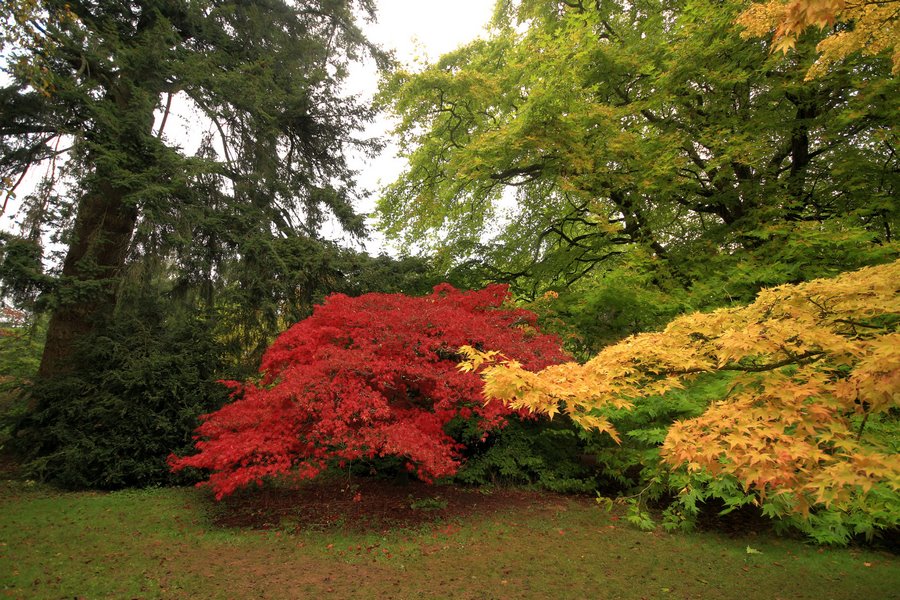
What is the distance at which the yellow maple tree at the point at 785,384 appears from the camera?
232 cm

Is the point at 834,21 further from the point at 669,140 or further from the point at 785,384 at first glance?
the point at 669,140

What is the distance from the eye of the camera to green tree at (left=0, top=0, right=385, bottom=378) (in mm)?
7383

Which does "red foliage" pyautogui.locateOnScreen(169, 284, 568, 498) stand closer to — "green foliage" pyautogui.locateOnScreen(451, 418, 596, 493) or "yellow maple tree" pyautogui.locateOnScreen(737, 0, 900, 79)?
"green foliage" pyautogui.locateOnScreen(451, 418, 596, 493)

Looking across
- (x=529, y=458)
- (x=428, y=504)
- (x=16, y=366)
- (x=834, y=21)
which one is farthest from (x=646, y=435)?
(x=16, y=366)

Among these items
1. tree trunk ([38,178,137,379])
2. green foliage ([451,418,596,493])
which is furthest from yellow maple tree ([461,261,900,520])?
tree trunk ([38,178,137,379])

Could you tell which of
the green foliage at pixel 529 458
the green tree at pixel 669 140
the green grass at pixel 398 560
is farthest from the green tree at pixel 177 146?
the green foliage at pixel 529 458

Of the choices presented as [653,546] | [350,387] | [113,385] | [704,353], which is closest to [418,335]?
[350,387]

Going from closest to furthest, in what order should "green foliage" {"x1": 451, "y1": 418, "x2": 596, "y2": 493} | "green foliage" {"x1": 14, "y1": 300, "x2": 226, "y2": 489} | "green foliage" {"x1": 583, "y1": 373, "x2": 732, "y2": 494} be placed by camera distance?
1. "green foliage" {"x1": 583, "y1": 373, "x2": 732, "y2": 494}
2. "green foliage" {"x1": 14, "y1": 300, "x2": 226, "y2": 489}
3. "green foliage" {"x1": 451, "y1": 418, "x2": 596, "y2": 493}

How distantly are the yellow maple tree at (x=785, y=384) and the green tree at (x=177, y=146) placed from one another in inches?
258

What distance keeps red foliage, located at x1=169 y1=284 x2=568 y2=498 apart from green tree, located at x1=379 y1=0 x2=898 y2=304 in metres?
2.93

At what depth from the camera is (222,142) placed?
10305 mm

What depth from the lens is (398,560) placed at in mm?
4984

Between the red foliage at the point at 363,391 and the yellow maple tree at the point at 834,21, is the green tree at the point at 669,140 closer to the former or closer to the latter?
the yellow maple tree at the point at 834,21

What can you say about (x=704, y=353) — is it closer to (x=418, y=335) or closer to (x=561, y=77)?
(x=418, y=335)
